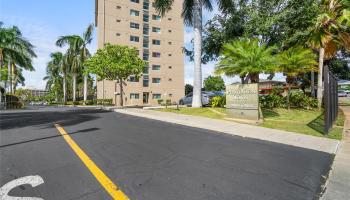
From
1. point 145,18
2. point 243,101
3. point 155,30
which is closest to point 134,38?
point 145,18

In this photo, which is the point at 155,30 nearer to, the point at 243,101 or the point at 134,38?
the point at 134,38

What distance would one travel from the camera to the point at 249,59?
13.5m

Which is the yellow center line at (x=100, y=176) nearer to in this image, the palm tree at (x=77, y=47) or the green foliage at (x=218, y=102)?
the green foliage at (x=218, y=102)

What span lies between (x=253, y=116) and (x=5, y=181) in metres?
11.2

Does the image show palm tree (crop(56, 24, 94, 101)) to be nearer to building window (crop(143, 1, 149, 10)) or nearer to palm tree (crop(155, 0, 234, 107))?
building window (crop(143, 1, 149, 10))

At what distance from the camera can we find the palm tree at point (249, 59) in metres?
13.5

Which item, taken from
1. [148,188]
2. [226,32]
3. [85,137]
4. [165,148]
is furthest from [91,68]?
[148,188]

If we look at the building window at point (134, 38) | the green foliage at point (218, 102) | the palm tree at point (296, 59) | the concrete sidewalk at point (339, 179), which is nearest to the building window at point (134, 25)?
the building window at point (134, 38)

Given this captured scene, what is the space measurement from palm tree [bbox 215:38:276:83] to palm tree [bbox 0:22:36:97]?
32.5m

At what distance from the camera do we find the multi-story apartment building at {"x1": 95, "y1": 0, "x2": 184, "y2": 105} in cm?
4678

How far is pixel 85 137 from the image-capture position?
765cm

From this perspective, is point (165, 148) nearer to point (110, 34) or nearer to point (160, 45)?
point (110, 34)

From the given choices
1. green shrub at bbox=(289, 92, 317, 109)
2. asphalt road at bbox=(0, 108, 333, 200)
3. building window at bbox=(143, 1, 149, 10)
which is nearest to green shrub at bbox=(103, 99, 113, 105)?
building window at bbox=(143, 1, 149, 10)

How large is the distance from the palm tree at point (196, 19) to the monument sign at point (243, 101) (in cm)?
575
